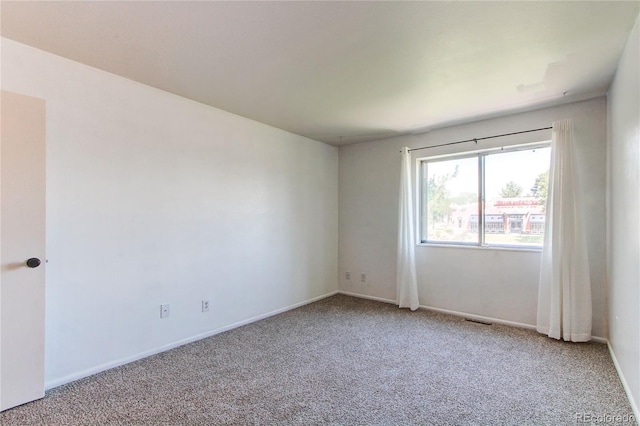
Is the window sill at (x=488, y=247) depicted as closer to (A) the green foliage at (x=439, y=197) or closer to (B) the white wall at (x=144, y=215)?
(A) the green foliage at (x=439, y=197)

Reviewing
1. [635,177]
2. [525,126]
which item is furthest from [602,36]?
[525,126]

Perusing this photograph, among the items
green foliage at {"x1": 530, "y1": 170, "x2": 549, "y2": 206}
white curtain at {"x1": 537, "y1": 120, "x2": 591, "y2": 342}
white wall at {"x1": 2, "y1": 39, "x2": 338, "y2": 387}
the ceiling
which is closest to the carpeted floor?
white curtain at {"x1": 537, "y1": 120, "x2": 591, "y2": 342}

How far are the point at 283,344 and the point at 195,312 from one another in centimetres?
92

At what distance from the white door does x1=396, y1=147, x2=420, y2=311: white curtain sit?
3.58m

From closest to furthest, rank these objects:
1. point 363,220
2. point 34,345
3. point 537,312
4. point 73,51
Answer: point 34,345 < point 73,51 < point 537,312 < point 363,220

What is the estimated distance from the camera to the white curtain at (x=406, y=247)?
4.07 metres

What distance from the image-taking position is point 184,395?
2123mm

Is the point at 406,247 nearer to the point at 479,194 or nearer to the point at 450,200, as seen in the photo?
the point at 450,200

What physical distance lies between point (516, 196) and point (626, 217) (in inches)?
55.3

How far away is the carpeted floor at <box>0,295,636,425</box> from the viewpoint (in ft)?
6.23

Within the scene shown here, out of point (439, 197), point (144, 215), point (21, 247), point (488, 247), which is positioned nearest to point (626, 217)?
point (488, 247)

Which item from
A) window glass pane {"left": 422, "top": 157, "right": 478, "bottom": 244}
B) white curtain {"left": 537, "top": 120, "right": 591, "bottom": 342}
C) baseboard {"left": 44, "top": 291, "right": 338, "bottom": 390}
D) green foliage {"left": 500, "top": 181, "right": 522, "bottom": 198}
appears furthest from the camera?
window glass pane {"left": 422, "top": 157, "right": 478, "bottom": 244}

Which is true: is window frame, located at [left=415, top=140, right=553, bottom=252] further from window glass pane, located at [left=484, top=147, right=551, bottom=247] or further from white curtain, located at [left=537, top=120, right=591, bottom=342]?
white curtain, located at [left=537, top=120, right=591, bottom=342]

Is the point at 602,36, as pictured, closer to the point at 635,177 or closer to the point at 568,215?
the point at 635,177
